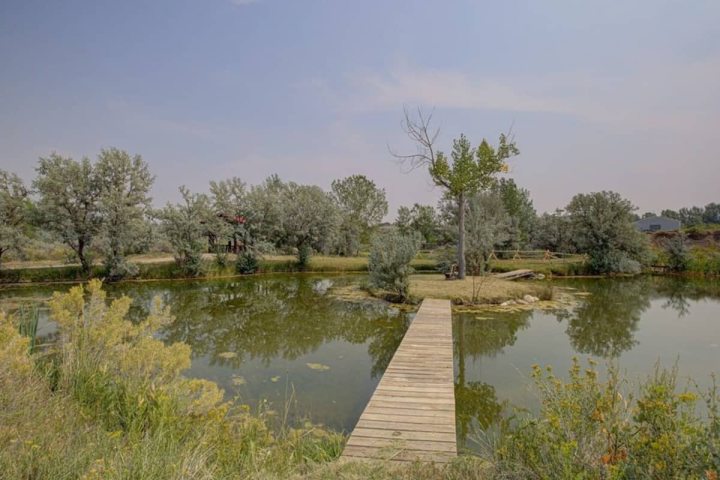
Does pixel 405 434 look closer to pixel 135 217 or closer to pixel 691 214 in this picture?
pixel 135 217

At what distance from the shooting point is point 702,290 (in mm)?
16578

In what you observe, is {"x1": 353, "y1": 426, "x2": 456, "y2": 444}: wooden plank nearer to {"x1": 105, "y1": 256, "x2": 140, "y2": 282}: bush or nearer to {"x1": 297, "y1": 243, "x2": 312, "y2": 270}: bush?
{"x1": 105, "y1": 256, "x2": 140, "y2": 282}: bush

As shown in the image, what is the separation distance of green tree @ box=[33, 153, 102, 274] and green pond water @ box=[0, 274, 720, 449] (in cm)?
305

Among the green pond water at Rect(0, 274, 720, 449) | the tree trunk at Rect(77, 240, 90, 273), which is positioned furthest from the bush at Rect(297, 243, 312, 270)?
the tree trunk at Rect(77, 240, 90, 273)

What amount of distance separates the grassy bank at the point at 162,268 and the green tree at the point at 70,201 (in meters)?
0.83

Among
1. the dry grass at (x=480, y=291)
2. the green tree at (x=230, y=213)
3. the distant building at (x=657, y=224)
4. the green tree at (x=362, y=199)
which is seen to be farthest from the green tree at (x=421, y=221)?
the distant building at (x=657, y=224)

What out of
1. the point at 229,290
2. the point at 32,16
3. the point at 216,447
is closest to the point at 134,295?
the point at 229,290

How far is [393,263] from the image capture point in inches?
516

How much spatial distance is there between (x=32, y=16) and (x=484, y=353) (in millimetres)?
11155

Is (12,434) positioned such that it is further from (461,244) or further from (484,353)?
(461,244)

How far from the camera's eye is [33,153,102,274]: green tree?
17.3m

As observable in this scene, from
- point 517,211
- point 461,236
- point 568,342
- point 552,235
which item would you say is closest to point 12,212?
point 461,236

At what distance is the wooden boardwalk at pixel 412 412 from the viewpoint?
357 cm

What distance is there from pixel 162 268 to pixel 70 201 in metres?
5.26
